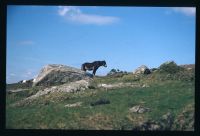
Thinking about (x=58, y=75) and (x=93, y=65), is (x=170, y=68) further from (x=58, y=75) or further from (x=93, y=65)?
(x=58, y=75)

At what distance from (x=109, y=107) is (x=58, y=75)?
5.48 feet

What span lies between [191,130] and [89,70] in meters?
2.79

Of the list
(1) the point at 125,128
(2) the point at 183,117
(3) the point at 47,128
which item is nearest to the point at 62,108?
(3) the point at 47,128

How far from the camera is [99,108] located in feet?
47.1

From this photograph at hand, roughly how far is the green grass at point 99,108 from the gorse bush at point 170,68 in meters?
0.38

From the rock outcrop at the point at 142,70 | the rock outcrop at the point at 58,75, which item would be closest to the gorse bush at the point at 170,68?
the rock outcrop at the point at 142,70

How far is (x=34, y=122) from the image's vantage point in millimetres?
14133

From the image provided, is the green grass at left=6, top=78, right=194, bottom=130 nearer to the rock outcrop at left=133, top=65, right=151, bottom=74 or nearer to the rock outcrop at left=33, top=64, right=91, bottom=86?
the rock outcrop at left=133, top=65, right=151, bottom=74

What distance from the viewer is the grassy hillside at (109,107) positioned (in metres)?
14.1

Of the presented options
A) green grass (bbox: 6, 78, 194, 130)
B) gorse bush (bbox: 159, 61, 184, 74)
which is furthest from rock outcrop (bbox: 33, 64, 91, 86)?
gorse bush (bbox: 159, 61, 184, 74)

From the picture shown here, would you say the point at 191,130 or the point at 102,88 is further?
the point at 102,88

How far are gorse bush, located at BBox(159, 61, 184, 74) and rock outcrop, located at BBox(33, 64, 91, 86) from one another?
1.85 m
